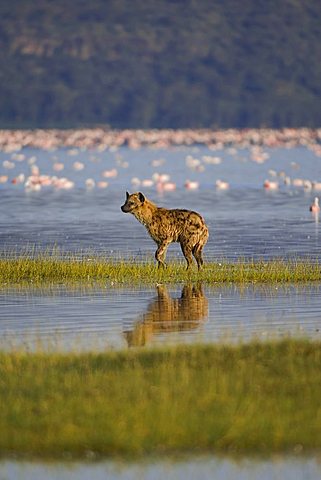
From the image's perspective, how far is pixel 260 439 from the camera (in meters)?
11.4

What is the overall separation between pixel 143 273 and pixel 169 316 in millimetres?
4156

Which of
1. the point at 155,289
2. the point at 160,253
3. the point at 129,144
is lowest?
the point at 155,289

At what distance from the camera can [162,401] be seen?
12.2 meters

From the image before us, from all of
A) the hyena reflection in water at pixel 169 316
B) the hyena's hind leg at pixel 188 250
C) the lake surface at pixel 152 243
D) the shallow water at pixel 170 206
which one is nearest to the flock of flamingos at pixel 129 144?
the lake surface at pixel 152 243

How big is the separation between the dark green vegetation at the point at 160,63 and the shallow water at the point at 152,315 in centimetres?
8935

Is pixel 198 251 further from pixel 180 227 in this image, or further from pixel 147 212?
pixel 147 212

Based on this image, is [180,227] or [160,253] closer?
[180,227]

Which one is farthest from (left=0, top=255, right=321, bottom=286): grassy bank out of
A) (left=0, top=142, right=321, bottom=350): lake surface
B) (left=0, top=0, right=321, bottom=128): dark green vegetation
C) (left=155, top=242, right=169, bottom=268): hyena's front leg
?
(left=0, top=0, right=321, bottom=128): dark green vegetation

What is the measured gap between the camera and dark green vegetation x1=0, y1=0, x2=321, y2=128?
115 meters

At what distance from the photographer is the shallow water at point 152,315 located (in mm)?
15672

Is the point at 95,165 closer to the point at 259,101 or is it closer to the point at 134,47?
the point at 259,101

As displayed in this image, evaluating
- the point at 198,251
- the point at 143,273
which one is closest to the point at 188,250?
the point at 198,251

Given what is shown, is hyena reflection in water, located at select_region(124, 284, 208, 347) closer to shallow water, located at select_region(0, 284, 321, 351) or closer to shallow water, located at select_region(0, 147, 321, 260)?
shallow water, located at select_region(0, 284, 321, 351)

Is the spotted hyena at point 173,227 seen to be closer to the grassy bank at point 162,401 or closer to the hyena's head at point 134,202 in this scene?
the hyena's head at point 134,202
